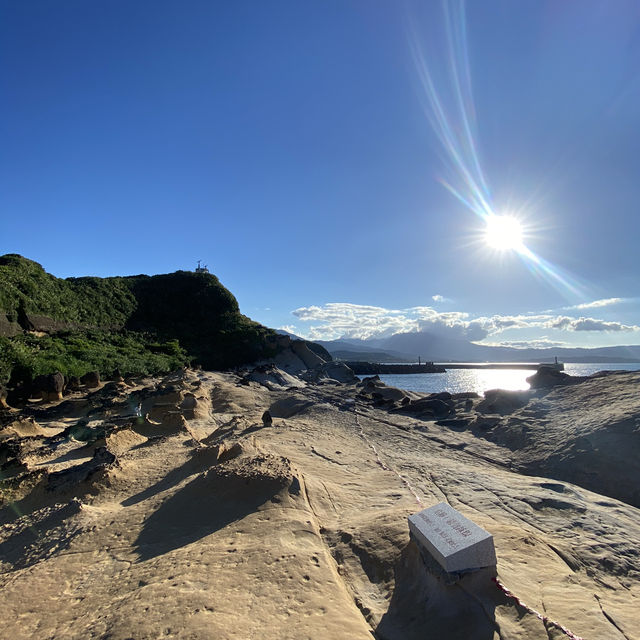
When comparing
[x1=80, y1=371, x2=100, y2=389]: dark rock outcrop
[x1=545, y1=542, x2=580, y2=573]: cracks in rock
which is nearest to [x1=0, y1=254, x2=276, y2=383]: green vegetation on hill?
[x1=80, y1=371, x2=100, y2=389]: dark rock outcrop

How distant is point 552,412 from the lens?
1524 centimetres

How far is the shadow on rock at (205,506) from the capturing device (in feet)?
17.8

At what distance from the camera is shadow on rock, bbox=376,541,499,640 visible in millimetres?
3719

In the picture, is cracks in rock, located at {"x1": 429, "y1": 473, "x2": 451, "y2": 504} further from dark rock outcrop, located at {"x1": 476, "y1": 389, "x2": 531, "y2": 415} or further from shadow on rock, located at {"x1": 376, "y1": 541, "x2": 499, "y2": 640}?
dark rock outcrop, located at {"x1": 476, "y1": 389, "x2": 531, "y2": 415}

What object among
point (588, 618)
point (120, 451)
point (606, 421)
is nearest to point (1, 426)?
point (120, 451)

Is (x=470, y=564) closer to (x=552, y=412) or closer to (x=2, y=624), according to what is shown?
(x=2, y=624)

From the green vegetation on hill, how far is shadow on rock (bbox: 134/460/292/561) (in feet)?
59.1

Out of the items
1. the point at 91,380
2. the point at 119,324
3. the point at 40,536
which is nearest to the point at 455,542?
the point at 40,536

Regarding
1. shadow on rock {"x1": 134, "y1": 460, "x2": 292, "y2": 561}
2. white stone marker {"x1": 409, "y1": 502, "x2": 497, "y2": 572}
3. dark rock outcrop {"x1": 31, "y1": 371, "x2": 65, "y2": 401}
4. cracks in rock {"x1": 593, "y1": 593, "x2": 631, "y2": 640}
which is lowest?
cracks in rock {"x1": 593, "y1": 593, "x2": 631, "y2": 640}

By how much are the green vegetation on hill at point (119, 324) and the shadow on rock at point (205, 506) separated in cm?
1802

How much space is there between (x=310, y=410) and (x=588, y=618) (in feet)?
51.6

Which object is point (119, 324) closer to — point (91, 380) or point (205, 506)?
point (91, 380)

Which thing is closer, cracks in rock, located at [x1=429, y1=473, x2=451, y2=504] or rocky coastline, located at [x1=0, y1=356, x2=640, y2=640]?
rocky coastline, located at [x1=0, y1=356, x2=640, y2=640]

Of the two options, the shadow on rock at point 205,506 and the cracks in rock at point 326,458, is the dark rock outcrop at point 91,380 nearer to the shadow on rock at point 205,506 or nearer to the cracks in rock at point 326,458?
the cracks in rock at point 326,458
